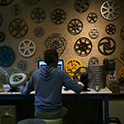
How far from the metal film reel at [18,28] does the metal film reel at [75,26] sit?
35.2 inches

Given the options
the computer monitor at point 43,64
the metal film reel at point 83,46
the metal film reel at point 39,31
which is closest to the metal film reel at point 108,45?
the metal film reel at point 83,46

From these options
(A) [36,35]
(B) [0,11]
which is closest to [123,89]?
(A) [36,35]

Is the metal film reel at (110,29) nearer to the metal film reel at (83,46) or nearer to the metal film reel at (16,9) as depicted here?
the metal film reel at (83,46)

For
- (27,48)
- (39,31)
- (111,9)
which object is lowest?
(27,48)

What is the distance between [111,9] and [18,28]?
1.90 meters

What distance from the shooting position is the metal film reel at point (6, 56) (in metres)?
3.27

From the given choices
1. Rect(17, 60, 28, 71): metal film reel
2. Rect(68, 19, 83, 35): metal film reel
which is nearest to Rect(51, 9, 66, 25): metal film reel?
Rect(68, 19, 83, 35): metal film reel

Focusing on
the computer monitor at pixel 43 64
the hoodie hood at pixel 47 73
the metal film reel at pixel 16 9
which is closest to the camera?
the hoodie hood at pixel 47 73

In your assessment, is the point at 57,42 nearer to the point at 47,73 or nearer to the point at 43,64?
the point at 43,64

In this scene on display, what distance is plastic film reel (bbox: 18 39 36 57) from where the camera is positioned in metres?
3.24

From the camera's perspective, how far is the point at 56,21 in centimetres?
321

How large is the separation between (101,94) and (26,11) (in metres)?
2.19

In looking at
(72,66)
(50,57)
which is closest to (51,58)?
(50,57)

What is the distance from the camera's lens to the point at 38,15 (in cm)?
323
